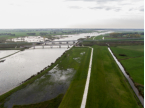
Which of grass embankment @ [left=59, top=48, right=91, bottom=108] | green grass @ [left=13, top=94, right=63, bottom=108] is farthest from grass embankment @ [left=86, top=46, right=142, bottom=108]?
green grass @ [left=13, top=94, right=63, bottom=108]

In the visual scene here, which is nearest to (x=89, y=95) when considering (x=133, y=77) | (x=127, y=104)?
(x=127, y=104)

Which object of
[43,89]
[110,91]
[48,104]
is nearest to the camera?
[48,104]

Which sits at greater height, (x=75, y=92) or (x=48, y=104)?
(x=75, y=92)

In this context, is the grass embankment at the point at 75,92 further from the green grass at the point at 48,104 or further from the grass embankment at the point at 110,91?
the grass embankment at the point at 110,91

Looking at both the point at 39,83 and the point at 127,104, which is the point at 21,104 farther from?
the point at 127,104

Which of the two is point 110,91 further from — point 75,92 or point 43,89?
point 43,89

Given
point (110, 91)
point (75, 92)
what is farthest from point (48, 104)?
point (110, 91)

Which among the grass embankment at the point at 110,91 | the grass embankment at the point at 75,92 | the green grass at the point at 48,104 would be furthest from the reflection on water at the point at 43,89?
the grass embankment at the point at 110,91

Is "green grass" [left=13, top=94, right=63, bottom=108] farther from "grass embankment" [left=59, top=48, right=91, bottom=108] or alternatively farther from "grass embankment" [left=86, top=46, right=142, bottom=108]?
"grass embankment" [left=86, top=46, right=142, bottom=108]
